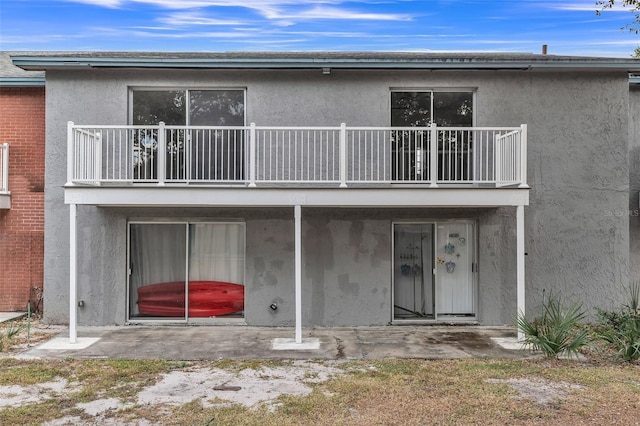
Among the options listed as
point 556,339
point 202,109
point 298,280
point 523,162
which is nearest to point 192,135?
point 202,109

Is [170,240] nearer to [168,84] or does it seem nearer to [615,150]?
[168,84]

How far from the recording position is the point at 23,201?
35.2ft

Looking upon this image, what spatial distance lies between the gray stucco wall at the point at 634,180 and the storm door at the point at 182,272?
8763 mm

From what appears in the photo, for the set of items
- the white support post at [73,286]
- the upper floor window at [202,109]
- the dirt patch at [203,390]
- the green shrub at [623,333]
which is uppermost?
the upper floor window at [202,109]

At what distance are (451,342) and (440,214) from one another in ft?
8.70

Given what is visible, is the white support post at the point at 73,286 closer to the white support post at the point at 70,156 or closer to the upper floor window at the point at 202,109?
the white support post at the point at 70,156

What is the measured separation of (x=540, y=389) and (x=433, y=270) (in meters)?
4.05

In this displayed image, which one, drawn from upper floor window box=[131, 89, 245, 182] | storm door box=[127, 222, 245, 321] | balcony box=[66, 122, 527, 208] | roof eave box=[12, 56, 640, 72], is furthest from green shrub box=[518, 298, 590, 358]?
upper floor window box=[131, 89, 245, 182]

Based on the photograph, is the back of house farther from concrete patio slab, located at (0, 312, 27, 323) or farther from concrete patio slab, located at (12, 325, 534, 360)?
concrete patio slab, located at (0, 312, 27, 323)

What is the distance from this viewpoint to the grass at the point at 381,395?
5.21 m

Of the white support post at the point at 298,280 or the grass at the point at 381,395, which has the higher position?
the white support post at the point at 298,280

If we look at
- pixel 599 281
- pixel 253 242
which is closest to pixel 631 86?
pixel 599 281

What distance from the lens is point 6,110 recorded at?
1066 cm

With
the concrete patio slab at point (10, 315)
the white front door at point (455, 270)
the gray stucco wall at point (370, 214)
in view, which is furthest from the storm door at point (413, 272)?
the concrete patio slab at point (10, 315)
